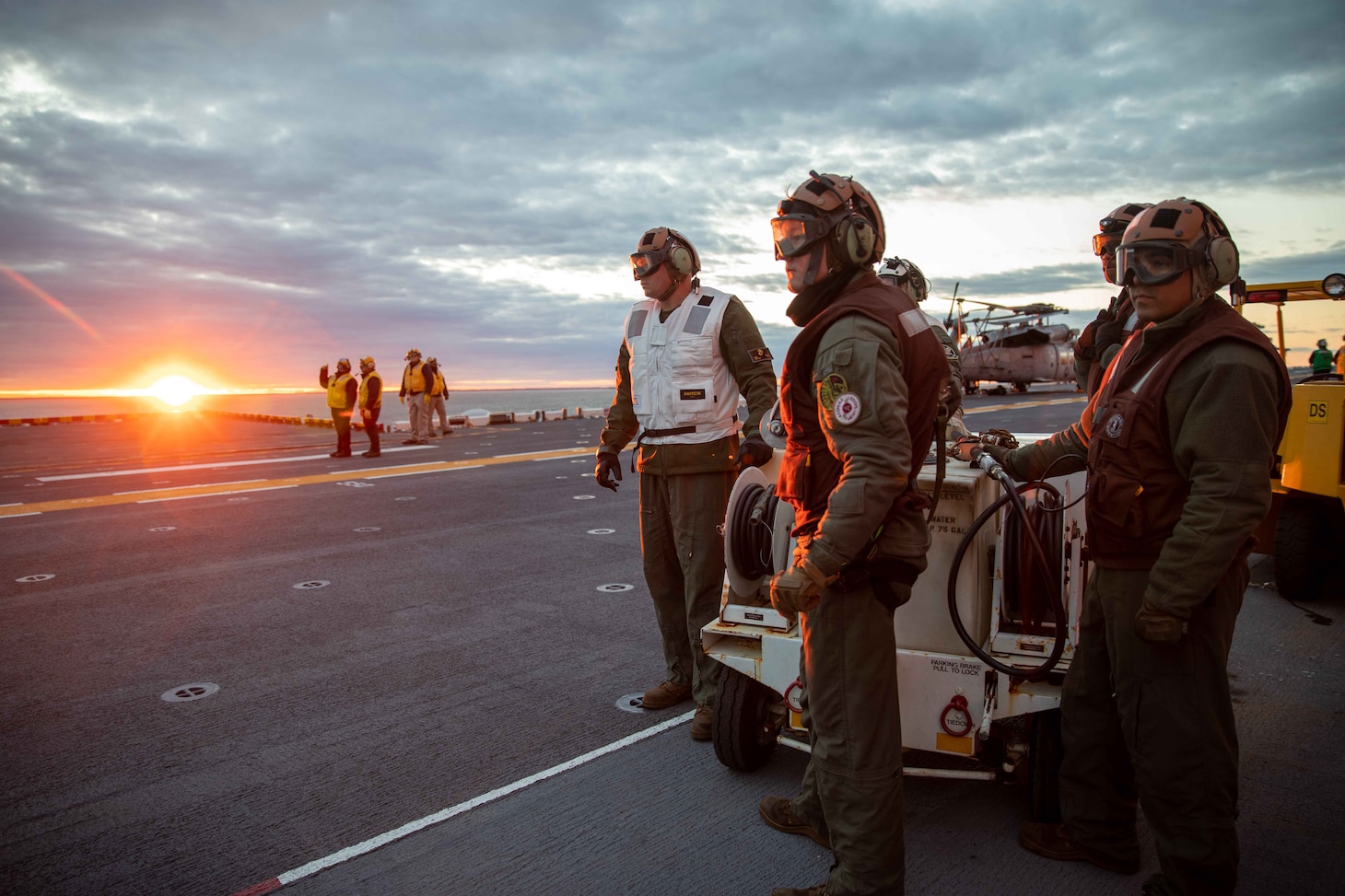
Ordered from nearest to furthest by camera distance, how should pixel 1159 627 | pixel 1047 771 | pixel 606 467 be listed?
pixel 1159 627 → pixel 1047 771 → pixel 606 467

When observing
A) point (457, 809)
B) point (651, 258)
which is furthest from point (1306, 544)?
point (457, 809)

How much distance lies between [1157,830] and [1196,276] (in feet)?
5.49

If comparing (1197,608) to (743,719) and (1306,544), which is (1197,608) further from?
(1306,544)

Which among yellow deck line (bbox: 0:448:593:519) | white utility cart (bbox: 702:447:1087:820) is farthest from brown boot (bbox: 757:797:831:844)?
yellow deck line (bbox: 0:448:593:519)

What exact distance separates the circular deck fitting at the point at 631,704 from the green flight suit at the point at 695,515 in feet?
0.67

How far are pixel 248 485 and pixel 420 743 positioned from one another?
9667 mm

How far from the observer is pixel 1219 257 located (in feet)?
8.38

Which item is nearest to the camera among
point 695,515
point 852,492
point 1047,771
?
point 852,492

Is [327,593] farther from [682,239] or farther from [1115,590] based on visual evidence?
[1115,590]

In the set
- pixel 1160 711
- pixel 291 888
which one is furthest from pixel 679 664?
pixel 1160 711

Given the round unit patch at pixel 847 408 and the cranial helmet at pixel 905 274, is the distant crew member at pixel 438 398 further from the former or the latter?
the round unit patch at pixel 847 408

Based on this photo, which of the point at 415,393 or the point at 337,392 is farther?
the point at 415,393

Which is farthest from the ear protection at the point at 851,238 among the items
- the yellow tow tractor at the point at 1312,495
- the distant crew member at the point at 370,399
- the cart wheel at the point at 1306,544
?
the distant crew member at the point at 370,399

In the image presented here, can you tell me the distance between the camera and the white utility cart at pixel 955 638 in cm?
301
